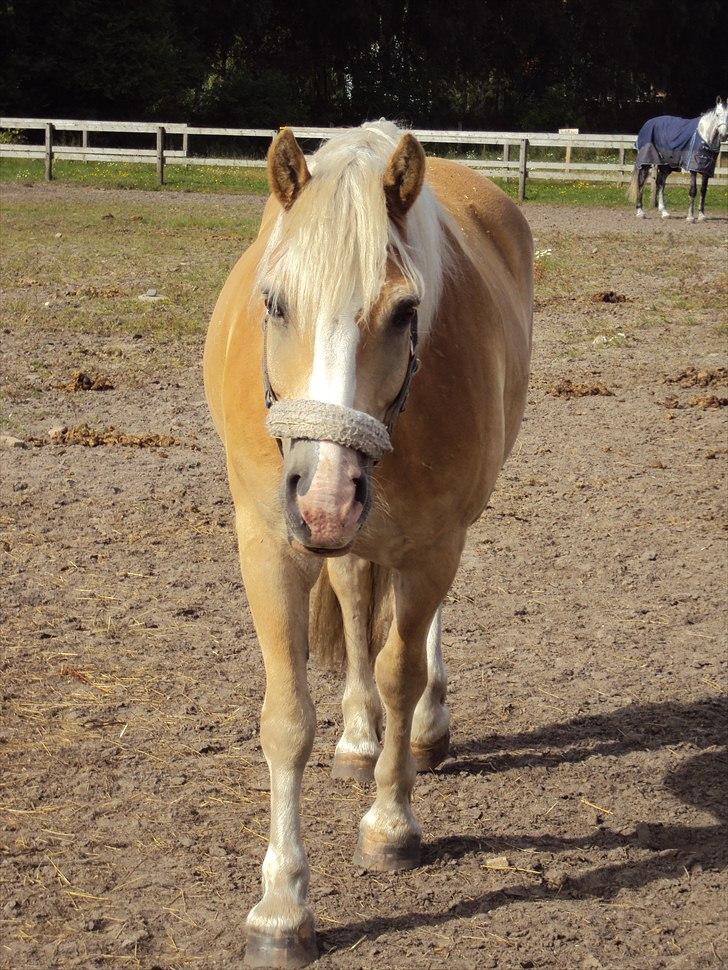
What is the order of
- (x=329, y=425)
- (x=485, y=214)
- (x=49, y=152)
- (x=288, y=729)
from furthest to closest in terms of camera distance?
(x=49, y=152)
(x=485, y=214)
(x=288, y=729)
(x=329, y=425)

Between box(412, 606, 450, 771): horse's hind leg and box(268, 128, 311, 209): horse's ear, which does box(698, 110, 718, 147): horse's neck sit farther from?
box(268, 128, 311, 209): horse's ear

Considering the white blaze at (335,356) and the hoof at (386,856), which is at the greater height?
the white blaze at (335,356)

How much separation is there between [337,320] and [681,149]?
17414 mm

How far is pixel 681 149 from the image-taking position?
1805 centimetres

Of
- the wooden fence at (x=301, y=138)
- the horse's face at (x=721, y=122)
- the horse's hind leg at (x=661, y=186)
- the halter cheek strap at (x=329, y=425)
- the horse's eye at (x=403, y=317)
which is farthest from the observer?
the wooden fence at (x=301, y=138)

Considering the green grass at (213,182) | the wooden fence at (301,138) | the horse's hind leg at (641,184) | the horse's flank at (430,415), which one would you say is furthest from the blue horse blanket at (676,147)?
the horse's flank at (430,415)

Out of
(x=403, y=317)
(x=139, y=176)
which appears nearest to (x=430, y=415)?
(x=403, y=317)

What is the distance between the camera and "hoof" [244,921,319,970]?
8.49 feet

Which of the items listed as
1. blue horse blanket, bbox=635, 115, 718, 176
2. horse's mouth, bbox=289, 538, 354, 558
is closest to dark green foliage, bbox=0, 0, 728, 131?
blue horse blanket, bbox=635, 115, 718, 176

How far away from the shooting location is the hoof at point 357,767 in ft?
11.3

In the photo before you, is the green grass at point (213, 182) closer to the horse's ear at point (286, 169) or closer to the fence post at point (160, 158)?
the fence post at point (160, 158)

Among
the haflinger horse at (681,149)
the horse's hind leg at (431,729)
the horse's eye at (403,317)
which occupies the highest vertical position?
the haflinger horse at (681,149)

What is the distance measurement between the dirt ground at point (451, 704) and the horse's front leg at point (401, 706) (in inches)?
2.9

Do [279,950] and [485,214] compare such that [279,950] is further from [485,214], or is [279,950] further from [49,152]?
[49,152]
